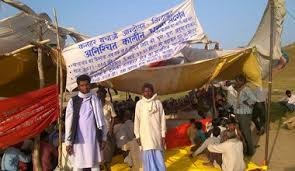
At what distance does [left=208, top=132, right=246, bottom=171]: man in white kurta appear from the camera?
22.5 feet

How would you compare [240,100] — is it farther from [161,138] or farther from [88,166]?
[88,166]

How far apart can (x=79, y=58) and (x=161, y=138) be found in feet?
5.74

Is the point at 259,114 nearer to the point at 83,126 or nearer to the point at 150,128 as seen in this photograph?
the point at 150,128

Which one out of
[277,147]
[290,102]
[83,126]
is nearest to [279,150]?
[277,147]

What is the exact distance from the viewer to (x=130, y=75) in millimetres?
7449

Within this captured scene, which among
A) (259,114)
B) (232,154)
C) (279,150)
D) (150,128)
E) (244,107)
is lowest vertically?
(279,150)

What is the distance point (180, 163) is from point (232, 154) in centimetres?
134

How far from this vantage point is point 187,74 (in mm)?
7859

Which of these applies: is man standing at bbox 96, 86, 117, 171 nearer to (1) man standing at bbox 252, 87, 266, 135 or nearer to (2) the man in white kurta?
(2) the man in white kurta

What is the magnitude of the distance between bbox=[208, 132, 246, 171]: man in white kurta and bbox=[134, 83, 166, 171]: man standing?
1069 millimetres

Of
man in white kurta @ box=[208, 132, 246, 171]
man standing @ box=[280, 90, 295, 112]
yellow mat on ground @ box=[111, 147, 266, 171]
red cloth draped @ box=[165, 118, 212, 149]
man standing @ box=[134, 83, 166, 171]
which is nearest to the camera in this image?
man standing @ box=[134, 83, 166, 171]

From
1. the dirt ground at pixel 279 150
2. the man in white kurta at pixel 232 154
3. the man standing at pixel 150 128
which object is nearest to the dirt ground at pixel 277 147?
the dirt ground at pixel 279 150

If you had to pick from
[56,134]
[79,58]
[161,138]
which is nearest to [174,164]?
[161,138]

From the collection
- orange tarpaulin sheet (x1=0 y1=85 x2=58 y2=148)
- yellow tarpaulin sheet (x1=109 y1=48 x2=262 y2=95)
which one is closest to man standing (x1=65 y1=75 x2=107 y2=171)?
orange tarpaulin sheet (x1=0 y1=85 x2=58 y2=148)
